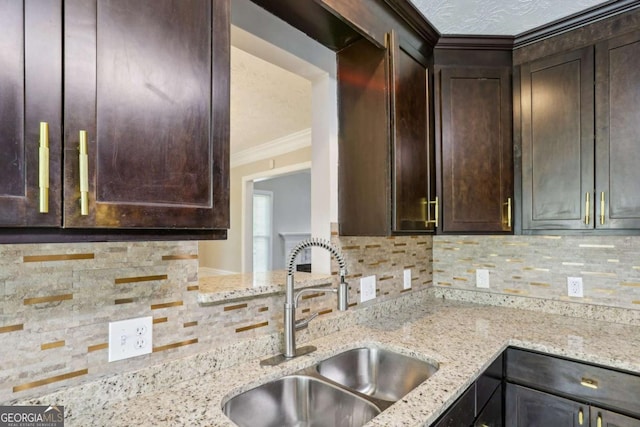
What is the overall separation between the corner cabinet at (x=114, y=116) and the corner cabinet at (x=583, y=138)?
158 centimetres

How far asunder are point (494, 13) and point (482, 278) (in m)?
1.50

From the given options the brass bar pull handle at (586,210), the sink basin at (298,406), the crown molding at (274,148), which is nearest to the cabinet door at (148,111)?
the sink basin at (298,406)

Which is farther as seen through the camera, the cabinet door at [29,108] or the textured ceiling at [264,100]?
the textured ceiling at [264,100]

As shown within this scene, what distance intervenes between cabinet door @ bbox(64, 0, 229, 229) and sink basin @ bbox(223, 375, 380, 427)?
63cm

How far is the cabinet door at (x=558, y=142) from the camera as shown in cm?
158

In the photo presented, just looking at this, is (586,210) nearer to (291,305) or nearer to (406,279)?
(406,279)

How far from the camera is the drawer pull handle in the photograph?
130 cm

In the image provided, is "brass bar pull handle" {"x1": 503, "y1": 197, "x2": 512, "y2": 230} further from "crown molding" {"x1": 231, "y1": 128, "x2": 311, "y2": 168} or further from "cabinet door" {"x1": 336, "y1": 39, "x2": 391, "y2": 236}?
"crown molding" {"x1": 231, "y1": 128, "x2": 311, "y2": 168}

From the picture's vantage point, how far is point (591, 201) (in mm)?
1554

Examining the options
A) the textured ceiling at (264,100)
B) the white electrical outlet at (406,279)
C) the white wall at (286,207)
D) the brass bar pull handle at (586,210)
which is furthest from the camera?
the white wall at (286,207)

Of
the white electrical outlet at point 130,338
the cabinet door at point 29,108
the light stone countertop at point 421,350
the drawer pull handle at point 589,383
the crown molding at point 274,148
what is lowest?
the drawer pull handle at point 589,383

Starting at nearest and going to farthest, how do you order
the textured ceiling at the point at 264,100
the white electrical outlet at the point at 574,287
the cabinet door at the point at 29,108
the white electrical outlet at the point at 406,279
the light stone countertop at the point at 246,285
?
1. the cabinet door at the point at 29,108
2. the light stone countertop at the point at 246,285
3. the white electrical outlet at the point at 574,287
4. the white electrical outlet at the point at 406,279
5. the textured ceiling at the point at 264,100

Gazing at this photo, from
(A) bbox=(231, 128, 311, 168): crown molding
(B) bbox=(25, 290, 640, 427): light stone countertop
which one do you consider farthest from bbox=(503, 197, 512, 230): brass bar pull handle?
(A) bbox=(231, 128, 311, 168): crown molding

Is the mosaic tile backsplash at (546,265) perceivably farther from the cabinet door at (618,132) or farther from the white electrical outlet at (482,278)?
the cabinet door at (618,132)
